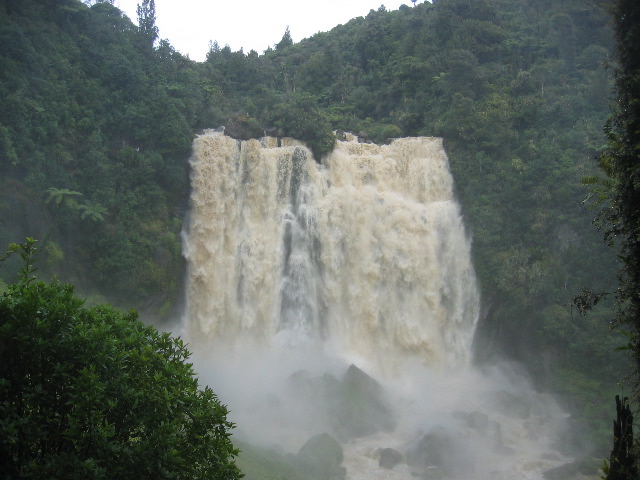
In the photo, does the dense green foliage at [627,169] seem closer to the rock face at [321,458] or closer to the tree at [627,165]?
the tree at [627,165]

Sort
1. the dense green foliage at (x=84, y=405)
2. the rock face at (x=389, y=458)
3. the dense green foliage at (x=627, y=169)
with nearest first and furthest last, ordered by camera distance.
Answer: the dense green foliage at (x=84, y=405) < the dense green foliage at (x=627, y=169) < the rock face at (x=389, y=458)

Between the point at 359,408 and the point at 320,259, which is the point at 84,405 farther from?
the point at 320,259

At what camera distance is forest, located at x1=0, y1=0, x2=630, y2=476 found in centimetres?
2453

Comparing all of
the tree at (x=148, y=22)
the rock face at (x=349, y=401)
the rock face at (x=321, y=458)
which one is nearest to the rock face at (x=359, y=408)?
the rock face at (x=349, y=401)

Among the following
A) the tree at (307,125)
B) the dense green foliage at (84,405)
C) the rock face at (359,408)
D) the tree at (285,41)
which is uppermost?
the tree at (285,41)

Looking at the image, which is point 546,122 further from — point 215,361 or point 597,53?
point 215,361

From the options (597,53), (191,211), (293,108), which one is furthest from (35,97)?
(597,53)

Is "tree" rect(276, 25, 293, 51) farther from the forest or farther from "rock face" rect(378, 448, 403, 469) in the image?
"rock face" rect(378, 448, 403, 469)

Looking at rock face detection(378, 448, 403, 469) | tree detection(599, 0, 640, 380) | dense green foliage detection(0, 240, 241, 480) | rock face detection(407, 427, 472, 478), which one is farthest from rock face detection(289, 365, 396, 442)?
tree detection(599, 0, 640, 380)

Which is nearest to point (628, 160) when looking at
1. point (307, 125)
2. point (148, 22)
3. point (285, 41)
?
point (307, 125)

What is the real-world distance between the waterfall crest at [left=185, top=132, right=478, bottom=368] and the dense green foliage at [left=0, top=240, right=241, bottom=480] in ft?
58.4

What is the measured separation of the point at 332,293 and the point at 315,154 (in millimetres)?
7200

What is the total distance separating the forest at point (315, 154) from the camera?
80.5ft

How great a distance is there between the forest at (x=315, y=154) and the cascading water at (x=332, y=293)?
4.11 feet
